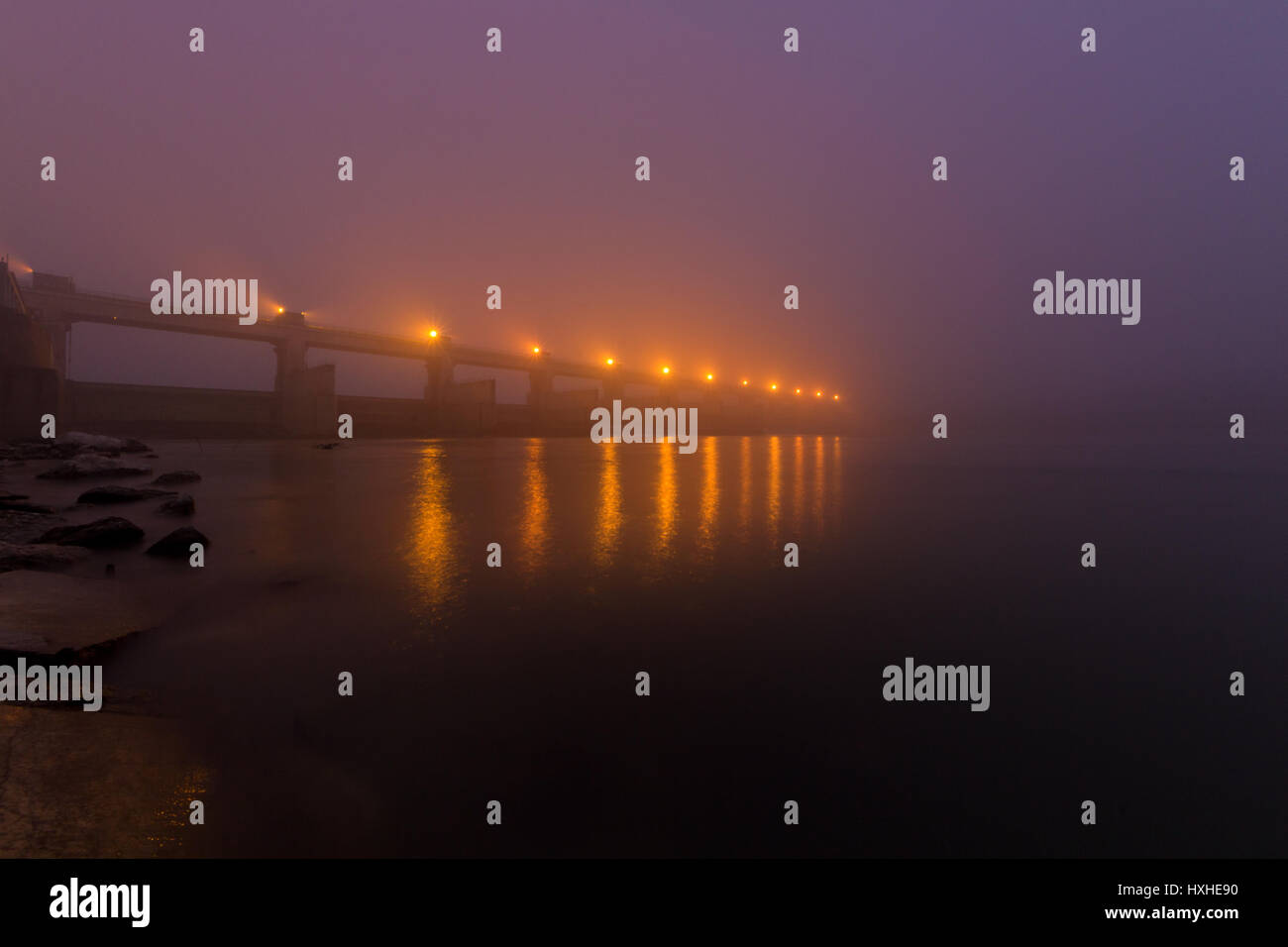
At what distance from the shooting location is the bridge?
55.0 m

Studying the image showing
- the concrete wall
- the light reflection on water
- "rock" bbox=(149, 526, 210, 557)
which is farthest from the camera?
the concrete wall

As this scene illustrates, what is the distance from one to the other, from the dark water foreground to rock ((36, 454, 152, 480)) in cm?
1071

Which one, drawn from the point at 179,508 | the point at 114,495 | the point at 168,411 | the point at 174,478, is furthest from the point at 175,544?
the point at 168,411

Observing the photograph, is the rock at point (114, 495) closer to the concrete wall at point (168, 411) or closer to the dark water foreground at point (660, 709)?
the dark water foreground at point (660, 709)

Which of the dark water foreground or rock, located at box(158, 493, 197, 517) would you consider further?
rock, located at box(158, 493, 197, 517)

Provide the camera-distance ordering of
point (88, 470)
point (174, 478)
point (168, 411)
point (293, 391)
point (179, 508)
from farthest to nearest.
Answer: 1. point (293, 391)
2. point (168, 411)
3. point (88, 470)
4. point (174, 478)
5. point (179, 508)

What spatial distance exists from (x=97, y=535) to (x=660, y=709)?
9558 millimetres

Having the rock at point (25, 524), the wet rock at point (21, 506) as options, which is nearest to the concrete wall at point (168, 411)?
the wet rock at point (21, 506)

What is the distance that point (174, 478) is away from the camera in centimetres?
1927

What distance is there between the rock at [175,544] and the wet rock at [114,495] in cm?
662

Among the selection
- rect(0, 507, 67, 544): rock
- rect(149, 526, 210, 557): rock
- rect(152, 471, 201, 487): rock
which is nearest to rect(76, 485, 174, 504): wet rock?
rect(0, 507, 67, 544): rock

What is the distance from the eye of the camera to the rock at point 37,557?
7512mm

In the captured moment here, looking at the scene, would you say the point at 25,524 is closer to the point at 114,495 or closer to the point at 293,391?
the point at 114,495

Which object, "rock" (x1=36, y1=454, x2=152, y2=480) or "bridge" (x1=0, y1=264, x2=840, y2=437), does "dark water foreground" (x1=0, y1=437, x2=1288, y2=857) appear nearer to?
"rock" (x1=36, y1=454, x2=152, y2=480)
